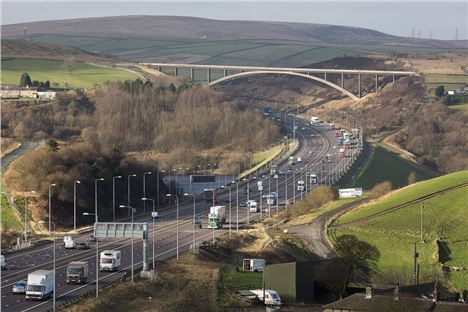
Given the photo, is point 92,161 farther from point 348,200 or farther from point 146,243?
point 146,243

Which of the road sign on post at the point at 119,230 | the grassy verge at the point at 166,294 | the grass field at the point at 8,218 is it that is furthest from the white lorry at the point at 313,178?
the road sign on post at the point at 119,230

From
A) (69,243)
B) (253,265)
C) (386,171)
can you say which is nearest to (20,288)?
(253,265)

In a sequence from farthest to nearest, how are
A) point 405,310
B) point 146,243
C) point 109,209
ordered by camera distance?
point 109,209 < point 146,243 < point 405,310

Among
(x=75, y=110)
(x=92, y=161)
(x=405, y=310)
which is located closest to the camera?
(x=405, y=310)

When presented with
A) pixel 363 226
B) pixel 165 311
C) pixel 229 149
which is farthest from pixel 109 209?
pixel 229 149

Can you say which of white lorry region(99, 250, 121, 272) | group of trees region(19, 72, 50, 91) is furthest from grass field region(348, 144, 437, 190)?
white lorry region(99, 250, 121, 272)

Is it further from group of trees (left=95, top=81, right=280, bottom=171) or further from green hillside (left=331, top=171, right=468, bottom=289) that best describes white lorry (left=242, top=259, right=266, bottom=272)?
group of trees (left=95, top=81, right=280, bottom=171)
